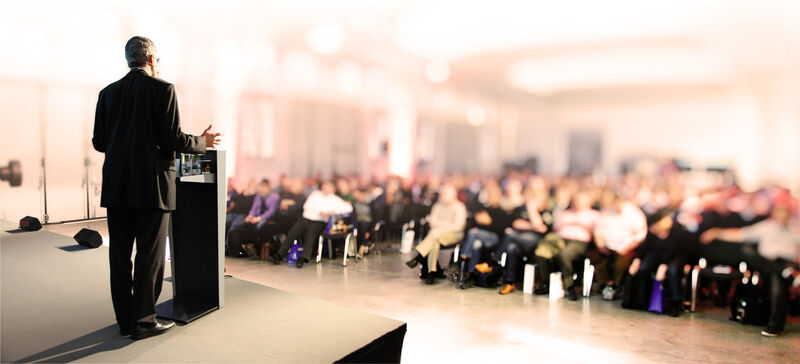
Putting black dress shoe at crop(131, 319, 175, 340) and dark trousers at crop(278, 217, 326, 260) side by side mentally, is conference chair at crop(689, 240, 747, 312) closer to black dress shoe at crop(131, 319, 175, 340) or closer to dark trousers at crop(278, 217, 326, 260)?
dark trousers at crop(278, 217, 326, 260)

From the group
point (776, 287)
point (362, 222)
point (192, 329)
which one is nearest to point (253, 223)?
point (362, 222)

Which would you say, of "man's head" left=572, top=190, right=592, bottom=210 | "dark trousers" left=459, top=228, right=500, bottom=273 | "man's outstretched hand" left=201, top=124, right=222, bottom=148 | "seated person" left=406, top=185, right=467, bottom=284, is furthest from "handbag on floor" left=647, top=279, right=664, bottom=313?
"man's outstretched hand" left=201, top=124, right=222, bottom=148

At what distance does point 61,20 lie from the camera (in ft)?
20.6

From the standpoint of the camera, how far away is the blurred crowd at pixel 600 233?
4738mm

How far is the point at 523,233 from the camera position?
5.62 m

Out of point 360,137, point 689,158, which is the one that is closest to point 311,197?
point 360,137

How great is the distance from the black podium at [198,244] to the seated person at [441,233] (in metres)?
3.47

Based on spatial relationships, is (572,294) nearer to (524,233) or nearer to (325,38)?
(524,233)

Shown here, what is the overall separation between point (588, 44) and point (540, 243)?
2420 millimetres

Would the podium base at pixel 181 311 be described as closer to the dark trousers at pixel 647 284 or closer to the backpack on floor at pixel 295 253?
the dark trousers at pixel 647 284

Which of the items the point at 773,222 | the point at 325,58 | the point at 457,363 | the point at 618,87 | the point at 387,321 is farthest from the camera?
the point at 325,58

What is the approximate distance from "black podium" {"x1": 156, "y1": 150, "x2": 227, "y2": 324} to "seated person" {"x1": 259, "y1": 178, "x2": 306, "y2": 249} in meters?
4.39

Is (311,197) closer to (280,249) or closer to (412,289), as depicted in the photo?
(280,249)

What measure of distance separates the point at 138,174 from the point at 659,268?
4559 mm
